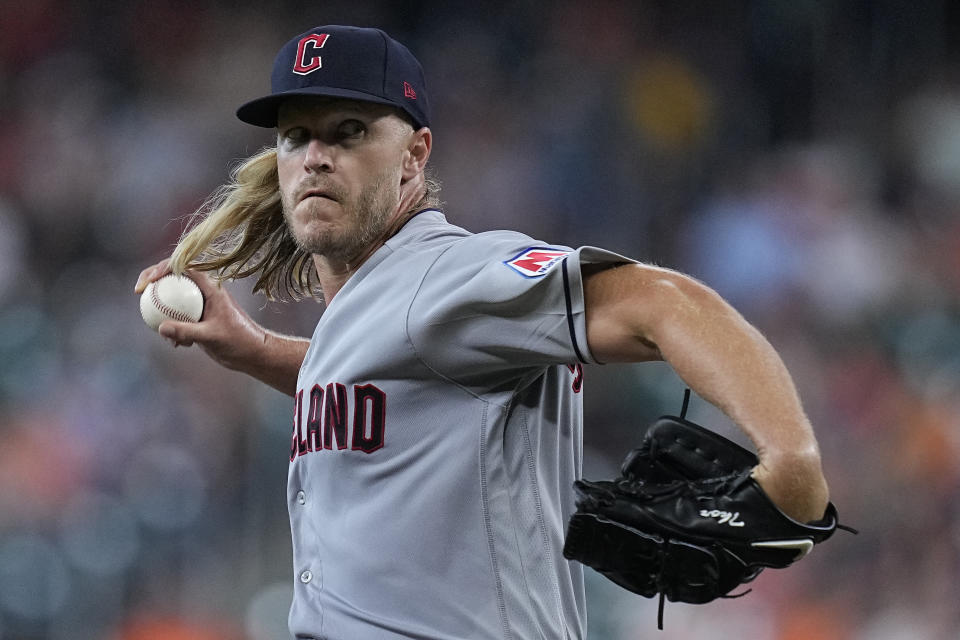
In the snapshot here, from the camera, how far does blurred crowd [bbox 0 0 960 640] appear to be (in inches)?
175

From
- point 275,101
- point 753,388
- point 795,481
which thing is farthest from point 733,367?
point 275,101

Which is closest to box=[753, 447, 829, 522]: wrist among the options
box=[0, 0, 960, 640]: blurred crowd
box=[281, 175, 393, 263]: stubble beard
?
box=[281, 175, 393, 263]: stubble beard

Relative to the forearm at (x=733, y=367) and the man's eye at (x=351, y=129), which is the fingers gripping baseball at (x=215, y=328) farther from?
the forearm at (x=733, y=367)

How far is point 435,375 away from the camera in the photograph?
1.65m

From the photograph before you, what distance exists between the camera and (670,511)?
1390mm

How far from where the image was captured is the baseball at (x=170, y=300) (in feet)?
7.79

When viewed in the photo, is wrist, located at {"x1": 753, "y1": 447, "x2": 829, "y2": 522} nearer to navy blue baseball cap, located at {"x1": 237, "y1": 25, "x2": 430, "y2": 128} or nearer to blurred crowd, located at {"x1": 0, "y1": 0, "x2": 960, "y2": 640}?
navy blue baseball cap, located at {"x1": 237, "y1": 25, "x2": 430, "y2": 128}

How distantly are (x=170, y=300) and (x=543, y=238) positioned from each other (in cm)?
300

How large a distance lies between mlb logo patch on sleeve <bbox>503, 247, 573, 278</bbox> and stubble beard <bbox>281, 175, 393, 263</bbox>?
551 mm

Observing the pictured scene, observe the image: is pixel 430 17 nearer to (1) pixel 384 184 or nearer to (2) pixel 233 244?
Result: (2) pixel 233 244

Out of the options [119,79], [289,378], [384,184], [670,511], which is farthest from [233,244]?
[119,79]

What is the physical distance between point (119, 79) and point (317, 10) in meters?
1.06

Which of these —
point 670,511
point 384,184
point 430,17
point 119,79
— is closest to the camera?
point 670,511

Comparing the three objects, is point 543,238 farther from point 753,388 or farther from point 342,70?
point 753,388
